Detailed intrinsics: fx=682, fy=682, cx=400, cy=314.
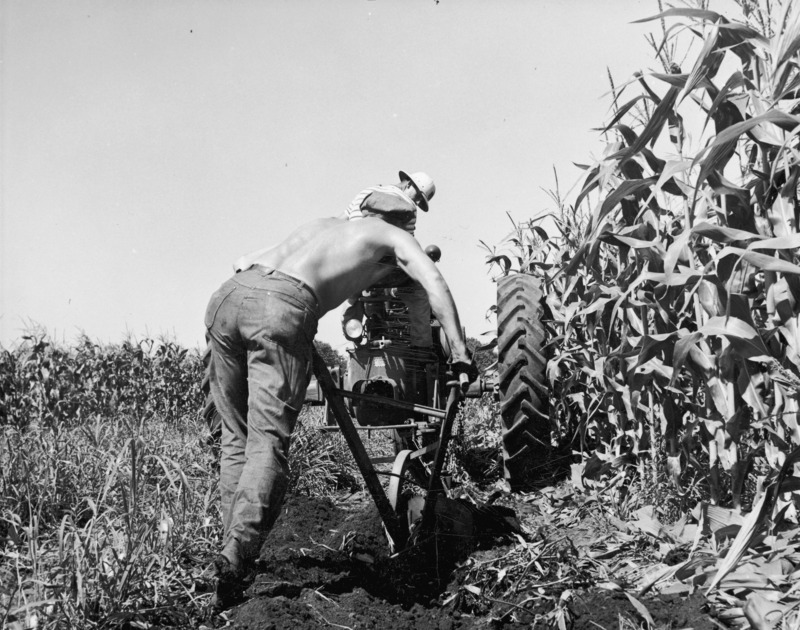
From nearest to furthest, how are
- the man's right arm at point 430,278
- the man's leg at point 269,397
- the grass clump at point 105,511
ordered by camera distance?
the grass clump at point 105,511, the man's leg at point 269,397, the man's right arm at point 430,278

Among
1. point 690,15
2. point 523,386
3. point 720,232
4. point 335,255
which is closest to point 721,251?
point 720,232

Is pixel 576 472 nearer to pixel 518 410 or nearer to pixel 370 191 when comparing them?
pixel 518 410

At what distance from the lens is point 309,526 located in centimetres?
400

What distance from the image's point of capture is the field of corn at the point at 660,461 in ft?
7.76

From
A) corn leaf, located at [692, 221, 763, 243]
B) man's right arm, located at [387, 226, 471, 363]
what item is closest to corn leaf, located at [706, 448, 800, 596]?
corn leaf, located at [692, 221, 763, 243]

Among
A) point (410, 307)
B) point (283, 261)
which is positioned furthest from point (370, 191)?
point (283, 261)

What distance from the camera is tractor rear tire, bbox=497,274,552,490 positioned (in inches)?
183

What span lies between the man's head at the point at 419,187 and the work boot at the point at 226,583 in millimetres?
2603

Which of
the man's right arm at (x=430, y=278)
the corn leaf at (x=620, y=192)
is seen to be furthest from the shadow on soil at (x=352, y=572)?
the corn leaf at (x=620, y=192)

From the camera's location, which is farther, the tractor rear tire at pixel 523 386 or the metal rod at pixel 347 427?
the tractor rear tire at pixel 523 386

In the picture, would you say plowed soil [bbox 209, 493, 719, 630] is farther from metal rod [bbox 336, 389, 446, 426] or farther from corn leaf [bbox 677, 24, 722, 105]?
corn leaf [bbox 677, 24, 722, 105]

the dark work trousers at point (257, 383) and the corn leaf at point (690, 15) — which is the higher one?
the corn leaf at point (690, 15)

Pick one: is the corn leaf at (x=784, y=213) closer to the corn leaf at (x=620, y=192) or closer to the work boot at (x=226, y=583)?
the corn leaf at (x=620, y=192)

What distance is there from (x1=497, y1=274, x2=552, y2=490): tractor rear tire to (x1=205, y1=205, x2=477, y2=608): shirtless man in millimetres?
1509
